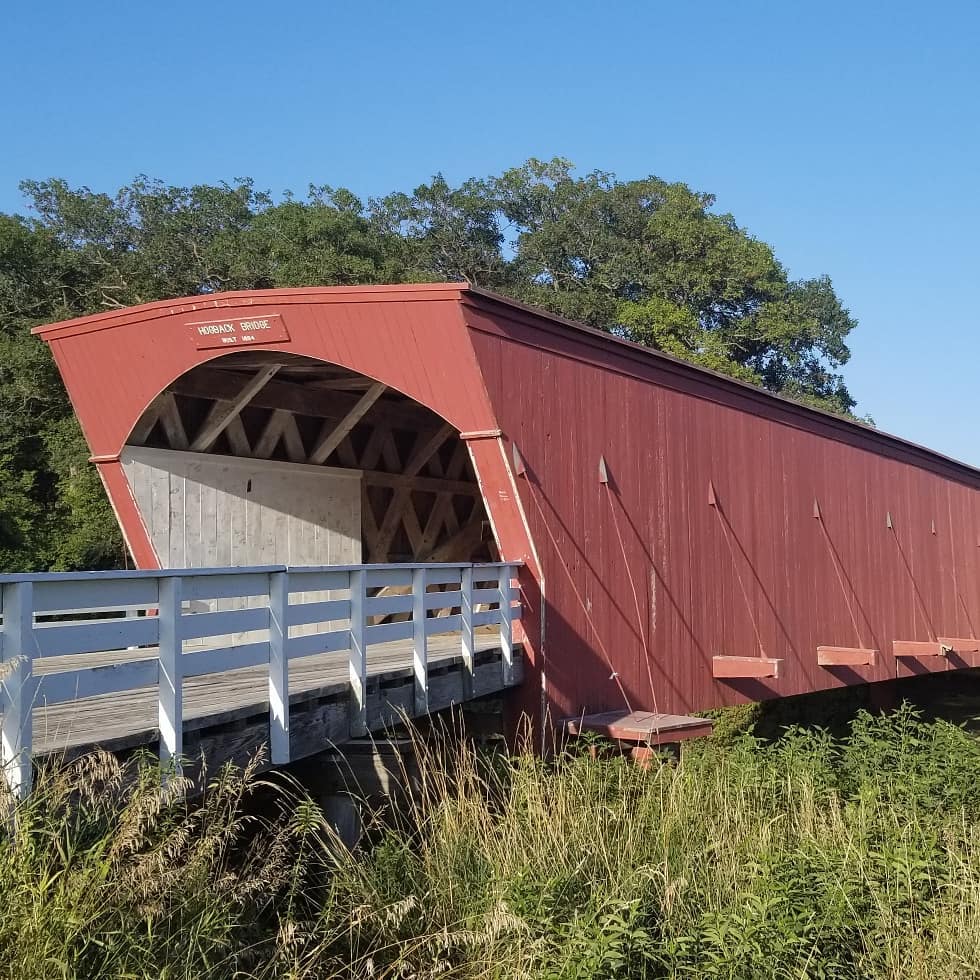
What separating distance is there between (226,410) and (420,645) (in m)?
4.79

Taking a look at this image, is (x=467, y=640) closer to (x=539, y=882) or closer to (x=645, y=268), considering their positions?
(x=539, y=882)

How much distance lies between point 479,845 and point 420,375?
14.7 ft

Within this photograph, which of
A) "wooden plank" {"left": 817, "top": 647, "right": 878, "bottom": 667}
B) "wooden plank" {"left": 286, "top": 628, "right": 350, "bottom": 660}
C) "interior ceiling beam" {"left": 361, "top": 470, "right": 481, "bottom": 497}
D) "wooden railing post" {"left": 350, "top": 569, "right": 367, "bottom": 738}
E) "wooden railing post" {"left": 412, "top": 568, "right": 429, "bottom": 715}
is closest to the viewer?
"wooden plank" {"left": 286, "top": 628, "right": 350, "bottom": 660}

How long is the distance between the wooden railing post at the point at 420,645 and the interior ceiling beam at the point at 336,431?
4566 millimetres

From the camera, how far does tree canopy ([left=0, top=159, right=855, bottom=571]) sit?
23281mm

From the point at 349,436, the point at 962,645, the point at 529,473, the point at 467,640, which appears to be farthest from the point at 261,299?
the point at 962,645

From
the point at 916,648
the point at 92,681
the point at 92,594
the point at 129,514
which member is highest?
the point at 129,514

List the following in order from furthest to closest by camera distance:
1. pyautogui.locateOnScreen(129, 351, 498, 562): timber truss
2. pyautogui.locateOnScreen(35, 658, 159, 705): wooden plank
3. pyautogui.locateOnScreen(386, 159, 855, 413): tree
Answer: pyautogui.locateOnScreen(386, 159, 855, 413): tree → pyautogui.locateOnScreen(129, 351, 498, 562): timber truss → pyautogui.locateOnScreen(35, 658, 159, 705): wooden plank

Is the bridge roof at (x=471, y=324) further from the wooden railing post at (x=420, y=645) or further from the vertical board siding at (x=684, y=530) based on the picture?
the wooden railing post at (x=420, y=645)

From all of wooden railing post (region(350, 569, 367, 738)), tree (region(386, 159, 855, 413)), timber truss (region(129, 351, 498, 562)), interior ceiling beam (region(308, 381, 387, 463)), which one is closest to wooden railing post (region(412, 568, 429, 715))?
wooden railing post (region(350, 569, 367, 738))

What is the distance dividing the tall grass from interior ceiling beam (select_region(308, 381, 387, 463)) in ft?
18.5

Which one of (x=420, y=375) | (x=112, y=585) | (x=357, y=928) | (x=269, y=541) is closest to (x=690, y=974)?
(x=357, y=928)

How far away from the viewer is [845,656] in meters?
13.4

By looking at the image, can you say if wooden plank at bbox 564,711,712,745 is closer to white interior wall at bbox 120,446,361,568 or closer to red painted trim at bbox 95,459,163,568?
white interior wall at bbox 120,446,361,568
